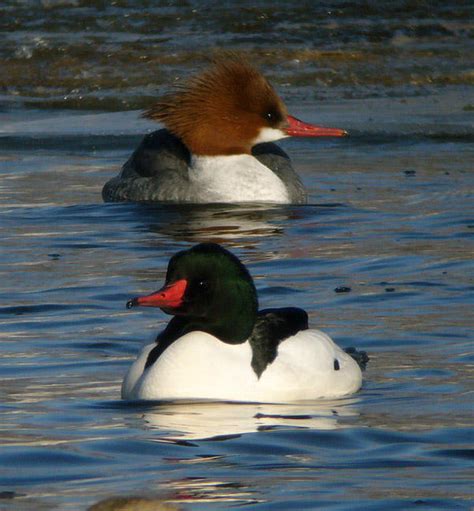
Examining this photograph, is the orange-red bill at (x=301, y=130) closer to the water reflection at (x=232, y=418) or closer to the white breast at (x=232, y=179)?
the white breast at (x=232, y=179)

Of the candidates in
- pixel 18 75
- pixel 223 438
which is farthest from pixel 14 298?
pixel 18 75

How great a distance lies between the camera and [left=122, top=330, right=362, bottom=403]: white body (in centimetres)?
703

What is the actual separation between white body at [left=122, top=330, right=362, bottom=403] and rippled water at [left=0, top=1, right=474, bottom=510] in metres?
0.08

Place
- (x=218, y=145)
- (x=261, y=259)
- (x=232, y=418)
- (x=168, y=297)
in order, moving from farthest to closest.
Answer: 1. (x=218, y=145)
2. (x=261, y=259)
3. (x=168, y=297)
4. (x=232, y=418)

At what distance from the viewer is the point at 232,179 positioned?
45.8 ft

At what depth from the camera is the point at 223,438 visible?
6.51 metres

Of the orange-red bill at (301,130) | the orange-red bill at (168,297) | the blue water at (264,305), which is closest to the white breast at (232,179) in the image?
the blue water at (264,305)

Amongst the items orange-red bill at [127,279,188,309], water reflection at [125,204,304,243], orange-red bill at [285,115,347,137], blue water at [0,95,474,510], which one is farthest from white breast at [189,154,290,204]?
orange-red bill at [127,279,188,309]

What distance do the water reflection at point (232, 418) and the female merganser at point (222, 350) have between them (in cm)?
7

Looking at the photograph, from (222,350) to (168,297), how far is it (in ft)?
1.11

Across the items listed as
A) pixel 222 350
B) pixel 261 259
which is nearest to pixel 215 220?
pixel 261 259

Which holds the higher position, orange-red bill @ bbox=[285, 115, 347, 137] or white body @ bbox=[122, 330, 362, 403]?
white body @ bbox=[122, 330, 362, 403]

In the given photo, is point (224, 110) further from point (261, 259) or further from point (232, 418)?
point (232, 418)

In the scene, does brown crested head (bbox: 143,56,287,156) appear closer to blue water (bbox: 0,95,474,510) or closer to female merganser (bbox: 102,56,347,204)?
female merganser (bbox: 102,56,347,204)
